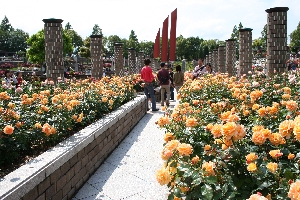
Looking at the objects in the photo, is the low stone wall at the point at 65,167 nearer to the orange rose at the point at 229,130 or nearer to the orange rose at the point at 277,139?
the orange rose at the point at 229,130

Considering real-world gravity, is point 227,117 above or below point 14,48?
below

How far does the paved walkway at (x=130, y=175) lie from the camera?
3422 mm

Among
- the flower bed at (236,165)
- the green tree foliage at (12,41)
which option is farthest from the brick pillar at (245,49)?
the green tree foliage at (12,41)

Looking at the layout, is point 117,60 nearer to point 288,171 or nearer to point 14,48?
point 288,171

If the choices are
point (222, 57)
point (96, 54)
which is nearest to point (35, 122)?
point (96, 54)

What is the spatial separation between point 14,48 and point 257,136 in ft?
337

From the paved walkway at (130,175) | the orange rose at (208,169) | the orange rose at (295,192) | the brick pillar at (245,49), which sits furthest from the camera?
the brick pillar at (245,49)

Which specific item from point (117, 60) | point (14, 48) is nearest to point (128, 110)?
point (117, 60)

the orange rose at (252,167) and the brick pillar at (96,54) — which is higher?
the brick pillar at (96,54)

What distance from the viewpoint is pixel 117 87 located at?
26.5ft

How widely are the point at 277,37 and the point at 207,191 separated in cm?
741

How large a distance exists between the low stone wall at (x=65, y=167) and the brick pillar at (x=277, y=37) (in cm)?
497

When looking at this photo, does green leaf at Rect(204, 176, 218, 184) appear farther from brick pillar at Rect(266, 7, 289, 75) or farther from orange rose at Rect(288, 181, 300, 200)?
brick pillar at Rect(266, 7, 289, 75)

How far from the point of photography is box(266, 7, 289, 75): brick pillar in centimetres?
798
